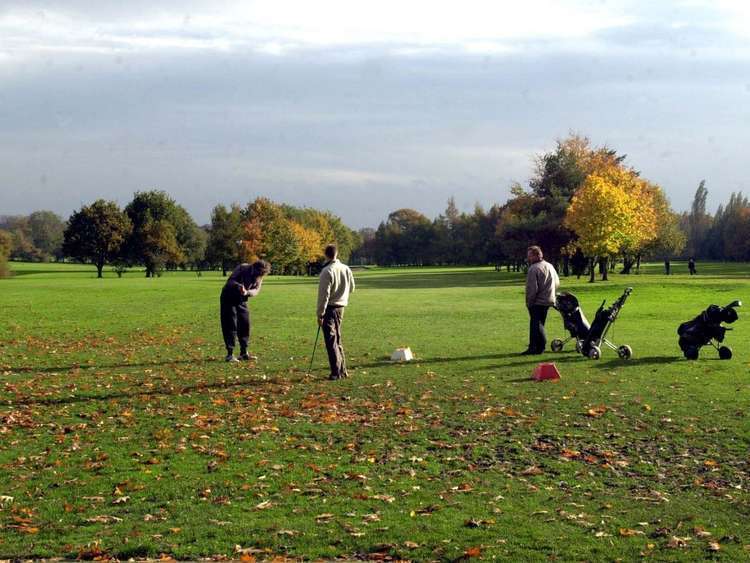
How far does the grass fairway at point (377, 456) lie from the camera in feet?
21.1

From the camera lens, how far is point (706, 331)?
54.1 feet

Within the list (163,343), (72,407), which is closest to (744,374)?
(72,407)

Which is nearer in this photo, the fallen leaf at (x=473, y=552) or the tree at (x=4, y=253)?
the fallen leaf at (x=473, y=552)

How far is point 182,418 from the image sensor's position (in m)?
11.4

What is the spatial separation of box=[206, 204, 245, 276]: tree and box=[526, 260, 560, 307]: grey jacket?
93605 millimetres

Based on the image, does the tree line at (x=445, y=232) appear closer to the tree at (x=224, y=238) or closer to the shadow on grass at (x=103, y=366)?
the tree at (x=224, y=238)

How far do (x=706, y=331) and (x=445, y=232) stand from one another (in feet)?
502

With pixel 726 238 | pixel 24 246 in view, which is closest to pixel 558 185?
pixel 726 238

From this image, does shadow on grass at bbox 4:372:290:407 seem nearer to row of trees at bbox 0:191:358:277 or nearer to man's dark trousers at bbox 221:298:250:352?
man's dark trousers at bbox 221:298:250:352

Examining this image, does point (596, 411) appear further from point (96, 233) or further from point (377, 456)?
point (96, 233)

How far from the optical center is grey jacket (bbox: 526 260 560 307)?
17.6 metres

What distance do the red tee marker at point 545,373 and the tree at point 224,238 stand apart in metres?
96.6

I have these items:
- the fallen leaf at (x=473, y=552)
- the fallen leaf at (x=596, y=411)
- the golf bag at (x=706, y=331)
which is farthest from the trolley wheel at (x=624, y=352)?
the fallen leaf at (x=473, y=552)

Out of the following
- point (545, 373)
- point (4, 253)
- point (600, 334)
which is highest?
point (4, 253)
